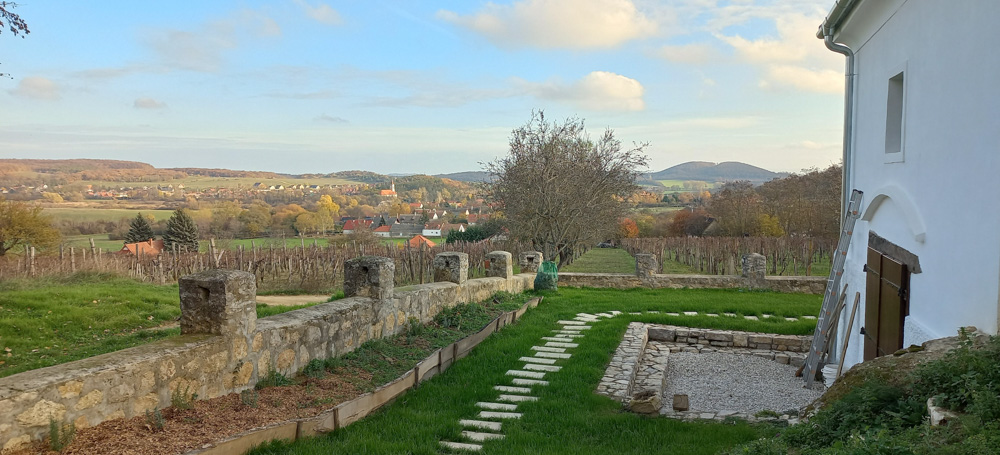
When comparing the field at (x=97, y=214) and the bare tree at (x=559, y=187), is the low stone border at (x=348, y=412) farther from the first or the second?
the field at (x=97, y=214)

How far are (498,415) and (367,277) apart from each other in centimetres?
257

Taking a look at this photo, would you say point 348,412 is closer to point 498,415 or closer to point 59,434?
point 498,415

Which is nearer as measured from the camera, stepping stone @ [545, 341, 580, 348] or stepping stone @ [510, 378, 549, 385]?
stepping stone @ [510, 378, 549, 385]

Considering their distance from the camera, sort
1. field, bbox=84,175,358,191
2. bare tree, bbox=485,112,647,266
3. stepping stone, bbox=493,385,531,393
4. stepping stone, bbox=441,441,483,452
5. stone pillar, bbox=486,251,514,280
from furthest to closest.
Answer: field, bbox=84,175,358,191, bare tree, bbox=485,112,647,266, stone pillar, bbox=486,251,514,280, stepping stone, bbox=493,385,531,393, stepping stone, bbox=441,441,483,452

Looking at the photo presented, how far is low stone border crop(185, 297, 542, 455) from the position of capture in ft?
13.8

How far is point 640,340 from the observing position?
950cm

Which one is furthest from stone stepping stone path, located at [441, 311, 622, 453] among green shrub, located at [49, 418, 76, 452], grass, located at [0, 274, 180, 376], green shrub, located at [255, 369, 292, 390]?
grass, located at [0, 274, 180, 376]

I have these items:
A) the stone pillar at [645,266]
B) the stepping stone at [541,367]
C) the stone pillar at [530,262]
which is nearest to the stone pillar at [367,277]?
the stepping stone at [541,367]

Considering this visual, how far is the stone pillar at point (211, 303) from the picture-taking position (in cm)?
491

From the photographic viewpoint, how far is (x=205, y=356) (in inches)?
186

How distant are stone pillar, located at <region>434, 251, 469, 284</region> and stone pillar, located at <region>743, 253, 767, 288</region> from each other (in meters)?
8.73

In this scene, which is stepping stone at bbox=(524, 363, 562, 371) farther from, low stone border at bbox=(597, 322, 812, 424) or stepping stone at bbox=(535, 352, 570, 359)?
low stone border at bbox=(597, 322, 812, 424)

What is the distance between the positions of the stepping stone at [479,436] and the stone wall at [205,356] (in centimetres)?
190

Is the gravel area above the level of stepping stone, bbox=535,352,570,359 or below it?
below
